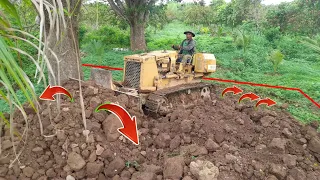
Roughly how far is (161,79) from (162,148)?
7.48 feet

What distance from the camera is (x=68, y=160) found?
4.21 m

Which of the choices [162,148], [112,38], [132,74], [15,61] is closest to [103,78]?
[132,74]

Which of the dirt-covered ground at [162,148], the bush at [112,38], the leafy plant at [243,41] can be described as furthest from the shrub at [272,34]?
the dirt-covered ground at [162,148]

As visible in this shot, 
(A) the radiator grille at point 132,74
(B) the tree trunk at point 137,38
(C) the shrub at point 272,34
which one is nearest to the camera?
(A) the radiator grille at point 132,74

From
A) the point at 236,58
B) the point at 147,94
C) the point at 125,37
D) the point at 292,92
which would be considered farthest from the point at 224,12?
the point at 147,94

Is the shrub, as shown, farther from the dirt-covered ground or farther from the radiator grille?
the radiator grille

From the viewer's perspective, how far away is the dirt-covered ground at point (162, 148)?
4.19 m

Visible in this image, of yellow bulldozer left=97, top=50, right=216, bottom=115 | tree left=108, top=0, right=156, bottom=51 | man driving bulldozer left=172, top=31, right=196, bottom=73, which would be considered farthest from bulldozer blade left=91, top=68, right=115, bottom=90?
tree left=108, top=0, right=156, bottom=51

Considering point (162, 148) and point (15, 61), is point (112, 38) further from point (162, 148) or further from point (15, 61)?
point (15, 61)

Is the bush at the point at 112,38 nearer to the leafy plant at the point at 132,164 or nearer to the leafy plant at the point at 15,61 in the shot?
the leafy plant at the point at 132,164

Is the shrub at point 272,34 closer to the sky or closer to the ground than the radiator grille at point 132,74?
closer to the sky

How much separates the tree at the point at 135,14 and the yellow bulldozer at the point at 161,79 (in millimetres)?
8245

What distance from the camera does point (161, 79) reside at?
Result: 6.90 meters

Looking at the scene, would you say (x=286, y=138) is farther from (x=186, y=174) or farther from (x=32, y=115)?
(x=32, y=115)
